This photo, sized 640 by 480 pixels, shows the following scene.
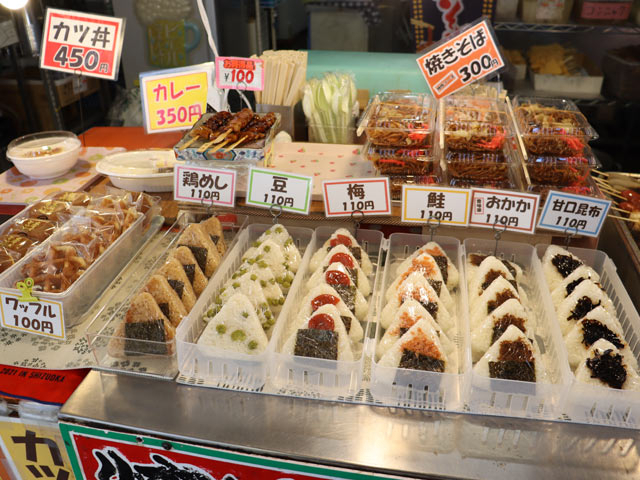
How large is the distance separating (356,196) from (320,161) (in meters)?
0.67

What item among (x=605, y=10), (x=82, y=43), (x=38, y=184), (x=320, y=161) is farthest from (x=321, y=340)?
(x=605, y=10)

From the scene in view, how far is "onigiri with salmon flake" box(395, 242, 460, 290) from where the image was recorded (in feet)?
7.39

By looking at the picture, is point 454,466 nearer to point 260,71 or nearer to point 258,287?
point 258,287

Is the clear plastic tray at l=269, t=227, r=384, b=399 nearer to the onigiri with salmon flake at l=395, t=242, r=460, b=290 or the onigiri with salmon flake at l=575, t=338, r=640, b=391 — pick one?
the onigiri with salmon flake at l=395, t=242, r=460, b=290

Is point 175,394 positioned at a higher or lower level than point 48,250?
lower

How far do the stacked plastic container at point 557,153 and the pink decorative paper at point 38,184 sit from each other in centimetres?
262

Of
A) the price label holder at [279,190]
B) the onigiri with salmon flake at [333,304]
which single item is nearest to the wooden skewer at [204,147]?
the price label holder at [279,190]


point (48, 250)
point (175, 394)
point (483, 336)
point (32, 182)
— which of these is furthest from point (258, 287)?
point (32, 182)

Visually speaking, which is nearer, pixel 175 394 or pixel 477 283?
pixel 175 394

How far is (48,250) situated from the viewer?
2369 millimetres

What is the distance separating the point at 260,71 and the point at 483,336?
1.94m

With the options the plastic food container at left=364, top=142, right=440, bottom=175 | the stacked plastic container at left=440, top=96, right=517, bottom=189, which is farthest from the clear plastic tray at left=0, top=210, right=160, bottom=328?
the stacked plastic container at left=440, top=96, right=517, bottom=189

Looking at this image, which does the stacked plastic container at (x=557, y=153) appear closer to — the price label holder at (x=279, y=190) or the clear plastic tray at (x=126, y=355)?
the price label holder at (x=279, y=190)

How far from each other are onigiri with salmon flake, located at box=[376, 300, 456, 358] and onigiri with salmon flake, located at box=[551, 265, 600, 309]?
0.53 meters
